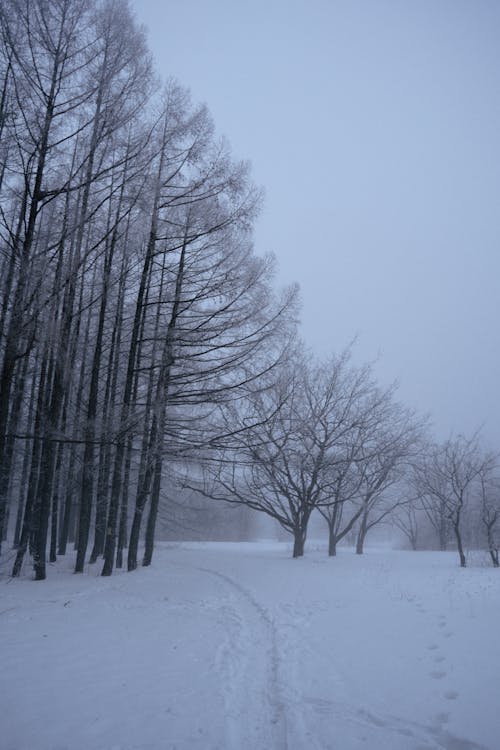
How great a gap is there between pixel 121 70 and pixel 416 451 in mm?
18315

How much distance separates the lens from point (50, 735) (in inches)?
125

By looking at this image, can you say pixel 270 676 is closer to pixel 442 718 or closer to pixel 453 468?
pixel 442 718

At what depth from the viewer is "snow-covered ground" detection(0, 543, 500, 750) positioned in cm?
329

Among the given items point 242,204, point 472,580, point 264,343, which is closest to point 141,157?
point 242,204

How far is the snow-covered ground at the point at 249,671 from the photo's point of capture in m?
3.29

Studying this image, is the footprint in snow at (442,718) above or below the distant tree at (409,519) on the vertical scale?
above

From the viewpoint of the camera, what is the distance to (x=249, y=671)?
4.54m

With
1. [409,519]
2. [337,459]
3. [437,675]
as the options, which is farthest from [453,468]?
[409,519]

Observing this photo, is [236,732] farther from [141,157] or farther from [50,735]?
[141,157]

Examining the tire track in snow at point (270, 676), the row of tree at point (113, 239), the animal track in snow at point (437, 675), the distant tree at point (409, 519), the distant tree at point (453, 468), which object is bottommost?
the distant tree at point (409, 519)

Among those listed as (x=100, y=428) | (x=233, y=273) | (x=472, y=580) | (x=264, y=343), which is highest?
(x=233, y=273)

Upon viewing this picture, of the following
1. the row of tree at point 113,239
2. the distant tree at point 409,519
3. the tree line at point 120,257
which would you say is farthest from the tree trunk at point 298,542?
the distant tree at point 409,519

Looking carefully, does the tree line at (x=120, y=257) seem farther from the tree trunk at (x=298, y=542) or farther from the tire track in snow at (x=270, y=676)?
the tree trunk at (x=298, y=542)

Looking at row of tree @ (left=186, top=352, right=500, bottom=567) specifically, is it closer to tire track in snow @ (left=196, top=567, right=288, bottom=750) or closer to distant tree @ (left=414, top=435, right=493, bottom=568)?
distant tree @ (left=414, top=435, right=493, bottom=568)
